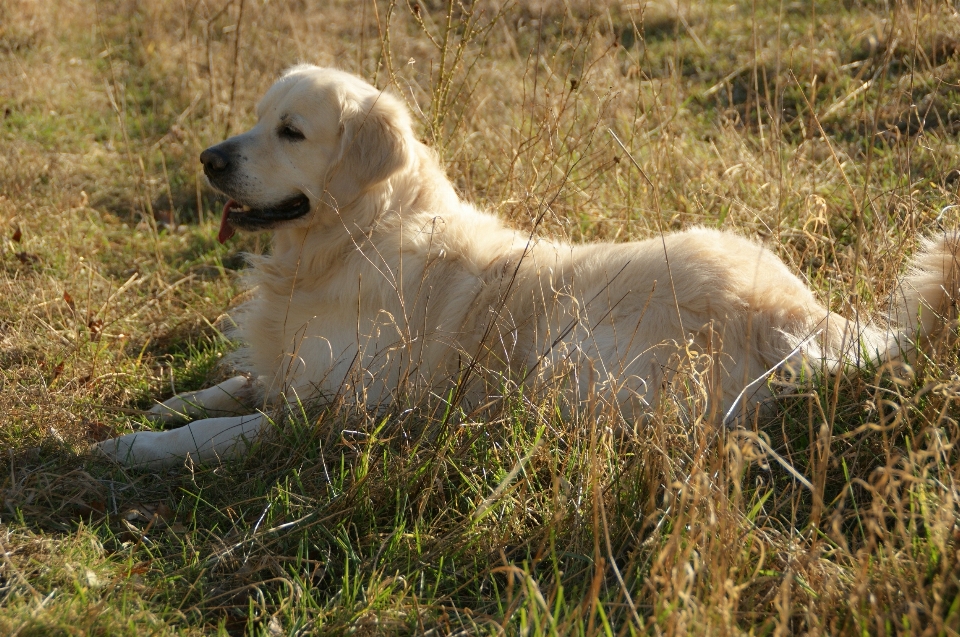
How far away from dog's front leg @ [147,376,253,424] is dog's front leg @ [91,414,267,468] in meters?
0.26

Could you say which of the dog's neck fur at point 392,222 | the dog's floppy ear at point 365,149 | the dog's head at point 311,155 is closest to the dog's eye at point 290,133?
the dog's head at point 311,155

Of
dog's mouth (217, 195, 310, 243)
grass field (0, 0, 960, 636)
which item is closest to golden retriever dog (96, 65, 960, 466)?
dog's mouth (217, 195, 310, 243)

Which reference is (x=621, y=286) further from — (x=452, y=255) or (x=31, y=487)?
(x=31, y=487)

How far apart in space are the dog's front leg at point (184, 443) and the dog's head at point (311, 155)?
77 centimetres

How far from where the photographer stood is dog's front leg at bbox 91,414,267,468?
2.66 m

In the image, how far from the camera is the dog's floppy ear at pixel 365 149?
9.98 feet

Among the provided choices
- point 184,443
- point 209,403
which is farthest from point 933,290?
point 209,403

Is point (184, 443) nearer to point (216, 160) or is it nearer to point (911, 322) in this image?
point (216, 160)

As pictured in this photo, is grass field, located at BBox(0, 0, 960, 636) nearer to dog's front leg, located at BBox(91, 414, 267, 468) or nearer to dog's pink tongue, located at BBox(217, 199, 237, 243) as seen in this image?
dog's front leg, located at BBox(91, 414, 267, 468)

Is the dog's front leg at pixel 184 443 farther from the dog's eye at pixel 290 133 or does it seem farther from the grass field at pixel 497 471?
the dog's eye at pixel 290 133

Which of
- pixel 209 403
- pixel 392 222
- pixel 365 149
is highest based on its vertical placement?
pixel 365 149

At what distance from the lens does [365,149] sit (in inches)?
120

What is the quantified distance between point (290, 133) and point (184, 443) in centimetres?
115

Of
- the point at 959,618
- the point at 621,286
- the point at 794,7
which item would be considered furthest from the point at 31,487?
the point at 794,7
